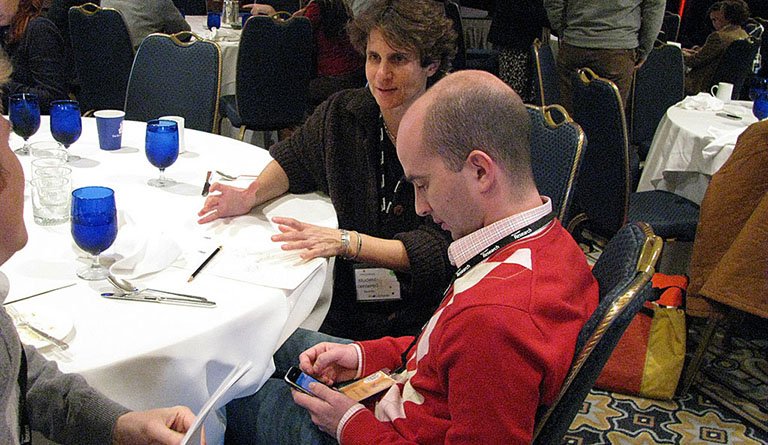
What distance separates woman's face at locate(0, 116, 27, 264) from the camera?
93 cm

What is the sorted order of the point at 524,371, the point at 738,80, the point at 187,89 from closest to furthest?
the point at 524,371
the point at 187,89
the point at 738,80

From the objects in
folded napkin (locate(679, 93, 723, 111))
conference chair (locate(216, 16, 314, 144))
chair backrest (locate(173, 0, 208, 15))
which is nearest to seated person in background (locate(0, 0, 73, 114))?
conference chair (locate(216, 16, 314, 144))

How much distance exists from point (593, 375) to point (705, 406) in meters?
1.68

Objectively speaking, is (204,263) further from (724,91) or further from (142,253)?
(724,91)

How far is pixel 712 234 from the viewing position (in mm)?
2395

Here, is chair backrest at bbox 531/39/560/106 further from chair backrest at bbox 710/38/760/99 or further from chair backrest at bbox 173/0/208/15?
chair backrest at bbox 173/0/208/15

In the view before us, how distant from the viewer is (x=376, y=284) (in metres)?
1.89

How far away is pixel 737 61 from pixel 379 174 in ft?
13.1

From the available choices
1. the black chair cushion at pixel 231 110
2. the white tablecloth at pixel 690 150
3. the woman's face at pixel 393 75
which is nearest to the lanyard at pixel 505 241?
the woman's face at pixel 393 75

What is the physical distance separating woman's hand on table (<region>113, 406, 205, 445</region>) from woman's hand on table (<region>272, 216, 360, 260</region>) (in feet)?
1.57

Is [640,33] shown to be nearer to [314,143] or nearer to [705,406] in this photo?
[705,406]

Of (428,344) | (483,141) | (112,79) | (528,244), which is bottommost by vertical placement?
(112,79)

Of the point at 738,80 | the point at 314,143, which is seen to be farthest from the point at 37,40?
the point at 738,80

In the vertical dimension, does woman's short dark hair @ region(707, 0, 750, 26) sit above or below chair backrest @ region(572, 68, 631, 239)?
above
